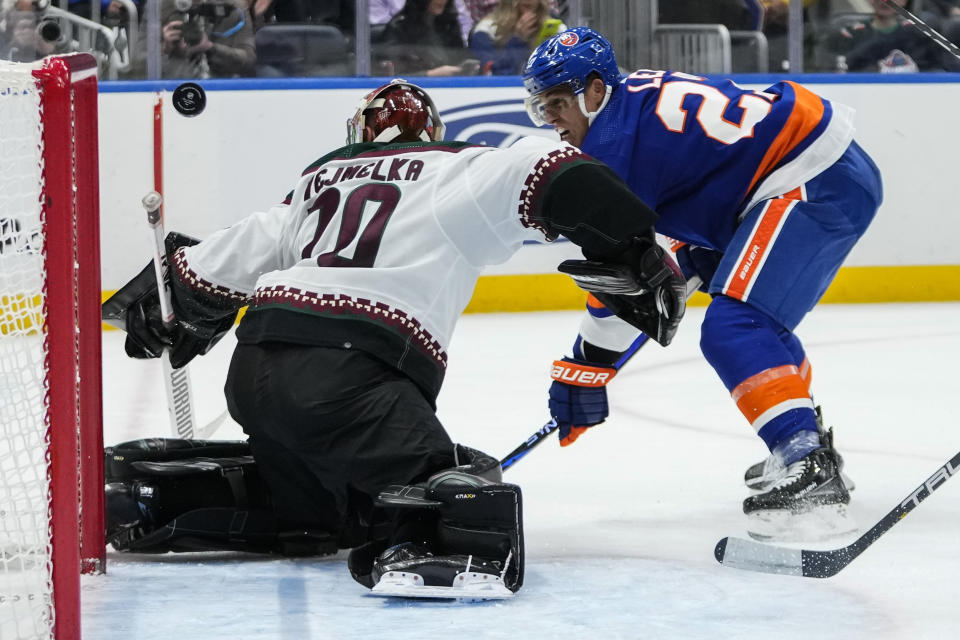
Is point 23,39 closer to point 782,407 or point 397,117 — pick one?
point 397,117

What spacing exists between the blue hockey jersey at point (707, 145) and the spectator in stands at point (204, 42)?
3.17 meters

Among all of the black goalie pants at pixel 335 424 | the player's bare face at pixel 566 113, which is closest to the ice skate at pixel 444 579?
the black goalie pants at pixel 335 424

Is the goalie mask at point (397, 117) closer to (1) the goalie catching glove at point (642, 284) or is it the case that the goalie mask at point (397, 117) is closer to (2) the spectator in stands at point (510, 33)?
(1) the goalie catching glove at point (642, 284)

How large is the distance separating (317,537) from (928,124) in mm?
4354

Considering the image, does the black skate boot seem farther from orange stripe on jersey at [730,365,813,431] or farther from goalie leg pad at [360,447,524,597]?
goalie leg pad at [360,447,524,597]

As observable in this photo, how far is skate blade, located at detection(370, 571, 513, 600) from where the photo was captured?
1935 millimetres

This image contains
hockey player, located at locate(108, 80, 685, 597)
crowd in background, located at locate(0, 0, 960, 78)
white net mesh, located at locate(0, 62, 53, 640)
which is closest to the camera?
white net mesh, located at locate(0, 62, 53, 640)

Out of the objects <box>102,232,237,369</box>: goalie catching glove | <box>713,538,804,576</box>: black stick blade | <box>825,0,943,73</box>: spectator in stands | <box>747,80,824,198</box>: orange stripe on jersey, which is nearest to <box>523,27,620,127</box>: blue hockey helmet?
<box>747,80,824,198</box>: orange stripe on jersey

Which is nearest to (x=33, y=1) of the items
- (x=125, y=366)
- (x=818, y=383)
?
(x=125, y=366)

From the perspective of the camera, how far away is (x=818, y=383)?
4098 mm

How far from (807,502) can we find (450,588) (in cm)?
66

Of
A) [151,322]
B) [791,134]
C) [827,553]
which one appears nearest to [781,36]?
[791,134]

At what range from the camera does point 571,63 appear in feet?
8.36

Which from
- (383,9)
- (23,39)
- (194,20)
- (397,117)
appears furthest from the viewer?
(383,9)
